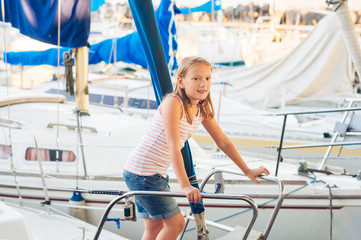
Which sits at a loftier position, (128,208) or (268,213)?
(128,208)

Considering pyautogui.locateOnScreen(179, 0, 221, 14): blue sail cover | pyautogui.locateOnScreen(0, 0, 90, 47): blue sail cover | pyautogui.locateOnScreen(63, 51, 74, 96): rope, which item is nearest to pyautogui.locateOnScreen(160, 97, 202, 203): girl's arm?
pyautogui.locateOnScreen(0, 0, 90, 47): blue sail cover

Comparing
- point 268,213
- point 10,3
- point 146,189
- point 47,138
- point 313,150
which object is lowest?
point 313,150

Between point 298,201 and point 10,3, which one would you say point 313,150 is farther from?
point 10,3

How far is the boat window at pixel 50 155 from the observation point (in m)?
5.12

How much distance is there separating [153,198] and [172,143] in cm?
39

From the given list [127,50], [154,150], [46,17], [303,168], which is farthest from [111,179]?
[127,50]

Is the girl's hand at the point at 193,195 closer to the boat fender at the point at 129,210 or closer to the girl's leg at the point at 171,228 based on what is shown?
the girl's leg at the point at 171,228

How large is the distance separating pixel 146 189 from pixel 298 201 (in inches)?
100

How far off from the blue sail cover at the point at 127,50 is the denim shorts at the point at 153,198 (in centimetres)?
395

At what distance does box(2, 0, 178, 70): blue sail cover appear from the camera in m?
6.47

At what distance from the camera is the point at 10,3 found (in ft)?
16.2

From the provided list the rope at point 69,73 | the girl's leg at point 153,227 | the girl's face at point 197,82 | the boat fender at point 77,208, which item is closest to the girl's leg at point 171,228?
the girl's leg at point 153,227

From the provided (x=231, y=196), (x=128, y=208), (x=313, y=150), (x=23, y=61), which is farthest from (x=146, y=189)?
(x=313, y=150)

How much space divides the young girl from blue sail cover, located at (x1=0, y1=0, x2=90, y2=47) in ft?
10.4
